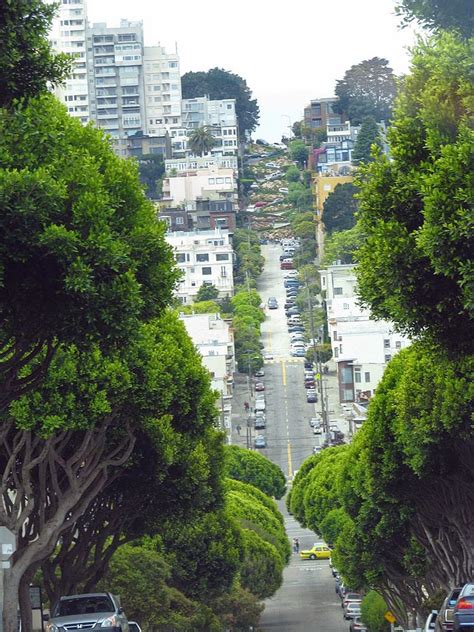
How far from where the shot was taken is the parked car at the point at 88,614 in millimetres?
31375

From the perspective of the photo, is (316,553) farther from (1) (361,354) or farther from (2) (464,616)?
(2) (464,616)

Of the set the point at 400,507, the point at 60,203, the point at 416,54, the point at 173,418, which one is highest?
the point at 416,54

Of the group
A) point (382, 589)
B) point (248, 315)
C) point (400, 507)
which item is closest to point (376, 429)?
point (400, 507)

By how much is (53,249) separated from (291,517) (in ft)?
399

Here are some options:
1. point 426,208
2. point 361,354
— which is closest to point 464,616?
point 426,208

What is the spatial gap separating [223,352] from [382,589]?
113715 millimetres

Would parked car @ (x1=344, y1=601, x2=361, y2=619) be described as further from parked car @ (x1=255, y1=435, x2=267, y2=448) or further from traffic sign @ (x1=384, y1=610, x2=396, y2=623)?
parked car @ (x1=255, y1=435, x2=267, y2=448)

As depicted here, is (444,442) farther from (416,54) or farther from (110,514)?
(416,54)

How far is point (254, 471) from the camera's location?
117 m

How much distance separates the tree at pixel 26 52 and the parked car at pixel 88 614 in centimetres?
1115

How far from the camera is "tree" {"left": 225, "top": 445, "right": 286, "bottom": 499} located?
114481mm

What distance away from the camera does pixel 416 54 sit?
25500 millimetres

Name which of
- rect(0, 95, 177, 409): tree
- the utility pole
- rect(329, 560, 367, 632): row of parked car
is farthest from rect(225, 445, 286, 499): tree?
rect(0, 95, 177, 409): tree

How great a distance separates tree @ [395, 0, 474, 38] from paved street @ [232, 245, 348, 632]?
5451 cm
